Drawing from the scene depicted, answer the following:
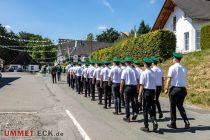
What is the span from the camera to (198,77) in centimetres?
2255

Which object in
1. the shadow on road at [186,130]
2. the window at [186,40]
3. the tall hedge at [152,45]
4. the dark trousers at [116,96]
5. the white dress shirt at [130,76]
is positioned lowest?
the shadow on road at [186,130]

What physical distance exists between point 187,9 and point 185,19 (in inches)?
42.8

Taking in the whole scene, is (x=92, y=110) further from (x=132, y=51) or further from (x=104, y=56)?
(x=104, y=56)

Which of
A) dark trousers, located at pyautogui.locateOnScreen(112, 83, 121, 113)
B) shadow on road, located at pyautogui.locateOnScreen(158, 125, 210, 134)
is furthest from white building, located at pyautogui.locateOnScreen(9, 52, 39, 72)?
shadow on road, located at pyautogui.locateOnScreen(158, 125, 210, 134)

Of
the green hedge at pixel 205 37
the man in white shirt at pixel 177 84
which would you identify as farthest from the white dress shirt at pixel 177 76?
the green hedge at pixel 205 37

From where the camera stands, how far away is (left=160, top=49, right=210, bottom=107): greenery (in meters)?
18.4

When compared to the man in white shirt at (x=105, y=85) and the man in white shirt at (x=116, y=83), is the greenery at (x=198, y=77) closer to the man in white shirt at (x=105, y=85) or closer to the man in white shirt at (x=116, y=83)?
the man in white shirt at (x=105, y=85)

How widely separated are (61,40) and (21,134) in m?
76.7

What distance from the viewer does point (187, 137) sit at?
33.5 feet

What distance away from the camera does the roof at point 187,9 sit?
138 feet

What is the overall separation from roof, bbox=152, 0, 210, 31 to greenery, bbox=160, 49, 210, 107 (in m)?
13.3

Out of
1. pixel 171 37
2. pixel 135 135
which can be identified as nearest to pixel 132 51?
pixel 171 37

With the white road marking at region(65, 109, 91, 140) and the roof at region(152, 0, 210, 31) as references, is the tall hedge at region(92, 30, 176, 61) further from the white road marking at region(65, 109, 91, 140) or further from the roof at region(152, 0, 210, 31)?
the white road marking at region(65, 109, 91, 140)

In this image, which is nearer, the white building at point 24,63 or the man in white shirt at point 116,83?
the man in white shirt at point 116,83
